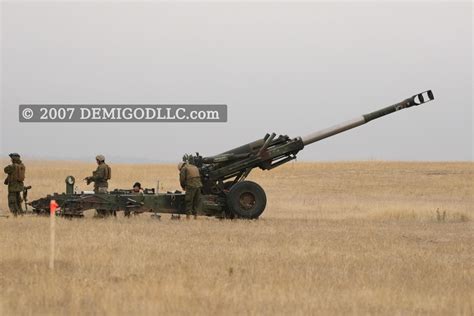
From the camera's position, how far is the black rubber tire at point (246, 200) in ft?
66.2

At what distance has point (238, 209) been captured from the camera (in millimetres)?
20188

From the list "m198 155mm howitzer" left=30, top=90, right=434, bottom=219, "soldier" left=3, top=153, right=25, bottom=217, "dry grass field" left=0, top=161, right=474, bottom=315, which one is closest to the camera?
"dry grass field" left=0, top=161, right=474, bottom=315

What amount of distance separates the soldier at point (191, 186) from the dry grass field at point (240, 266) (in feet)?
2.05

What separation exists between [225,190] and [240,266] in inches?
353

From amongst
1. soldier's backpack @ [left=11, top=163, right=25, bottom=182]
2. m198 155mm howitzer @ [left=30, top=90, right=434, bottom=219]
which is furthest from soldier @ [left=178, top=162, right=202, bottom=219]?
soldier's backpack @ [left=11, top=163, right=25, bottom=182]

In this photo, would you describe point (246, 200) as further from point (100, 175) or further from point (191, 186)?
point (100, 175)

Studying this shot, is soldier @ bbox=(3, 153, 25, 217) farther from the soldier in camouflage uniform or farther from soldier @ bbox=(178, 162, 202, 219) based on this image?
soldier @ bbox=(178, 162, 202, 219)

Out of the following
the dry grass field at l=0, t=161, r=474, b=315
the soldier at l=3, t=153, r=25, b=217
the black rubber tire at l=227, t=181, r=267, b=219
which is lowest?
the dry grass field at l=0, t=161, r=474, b=315

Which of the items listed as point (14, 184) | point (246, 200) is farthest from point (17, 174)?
point (246, 200)

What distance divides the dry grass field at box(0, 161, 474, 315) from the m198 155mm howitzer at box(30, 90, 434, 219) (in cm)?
60

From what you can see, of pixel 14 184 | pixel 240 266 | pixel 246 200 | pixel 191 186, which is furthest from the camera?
pixel 14 184

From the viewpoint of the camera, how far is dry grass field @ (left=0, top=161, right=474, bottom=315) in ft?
29.7

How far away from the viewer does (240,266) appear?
11.9m

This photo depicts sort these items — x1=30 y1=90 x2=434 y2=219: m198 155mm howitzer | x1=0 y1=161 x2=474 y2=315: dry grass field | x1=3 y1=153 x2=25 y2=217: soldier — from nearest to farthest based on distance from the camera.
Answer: x1=0 y1=161 x2=474 y2=315: dry grass field < x1=30 y1=90 x2=434 y2=219: m198 155mm howitzer < x1=3 y1=153 x2=25 y2=217: soldier
